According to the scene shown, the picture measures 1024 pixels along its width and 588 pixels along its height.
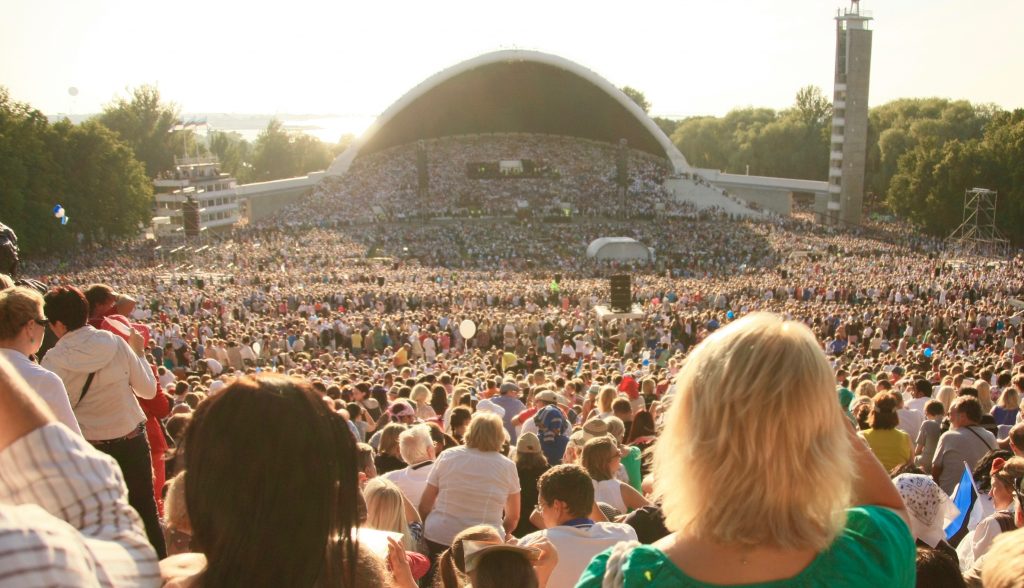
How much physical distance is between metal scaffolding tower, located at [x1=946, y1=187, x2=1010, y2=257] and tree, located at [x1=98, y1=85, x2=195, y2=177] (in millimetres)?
51508

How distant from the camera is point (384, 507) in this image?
3590 mm

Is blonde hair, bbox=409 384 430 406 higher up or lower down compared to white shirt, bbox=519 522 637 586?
lower down

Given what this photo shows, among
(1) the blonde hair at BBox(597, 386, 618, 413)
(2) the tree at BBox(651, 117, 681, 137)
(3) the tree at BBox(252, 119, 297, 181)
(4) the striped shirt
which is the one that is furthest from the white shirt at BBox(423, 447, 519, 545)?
(2) the tree at BBox(651, 117, 681, 137)

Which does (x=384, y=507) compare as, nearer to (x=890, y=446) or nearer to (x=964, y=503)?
(x=964, y=503)

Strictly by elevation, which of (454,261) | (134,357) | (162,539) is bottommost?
(454,261)

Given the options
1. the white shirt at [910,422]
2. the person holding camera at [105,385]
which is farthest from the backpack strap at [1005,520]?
the person holding camera at [105,385]

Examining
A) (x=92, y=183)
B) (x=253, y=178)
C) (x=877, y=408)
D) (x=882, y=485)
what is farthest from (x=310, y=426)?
(x=253, y=178)

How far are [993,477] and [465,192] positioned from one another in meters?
50.9

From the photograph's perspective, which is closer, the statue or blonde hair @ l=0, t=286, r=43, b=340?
blonde hair @ l=0, t=286, r=43, b=340

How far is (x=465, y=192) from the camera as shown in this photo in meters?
54.4

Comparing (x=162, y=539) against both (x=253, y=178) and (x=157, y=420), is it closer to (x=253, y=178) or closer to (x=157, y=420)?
(x=157, y=420)

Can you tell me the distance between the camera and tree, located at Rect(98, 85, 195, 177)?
6969cm

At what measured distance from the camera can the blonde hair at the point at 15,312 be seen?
3.13 metres

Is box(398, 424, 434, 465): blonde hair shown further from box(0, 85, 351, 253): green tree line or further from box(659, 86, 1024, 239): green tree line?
box(659, 86, 1024, 239): green tree line
